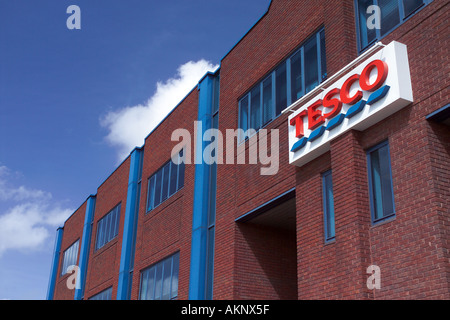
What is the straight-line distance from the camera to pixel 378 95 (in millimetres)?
11094

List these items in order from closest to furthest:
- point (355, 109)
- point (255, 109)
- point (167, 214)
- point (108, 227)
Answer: point (355, 109)
point (255, 109)
point (167, 214)
point (108, 227)

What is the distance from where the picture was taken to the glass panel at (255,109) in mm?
16569

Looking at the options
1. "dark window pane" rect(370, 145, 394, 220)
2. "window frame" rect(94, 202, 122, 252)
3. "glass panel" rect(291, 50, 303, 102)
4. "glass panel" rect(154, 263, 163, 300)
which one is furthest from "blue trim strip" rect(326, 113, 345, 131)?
"window frame" rect(94, 202, 122, 252)

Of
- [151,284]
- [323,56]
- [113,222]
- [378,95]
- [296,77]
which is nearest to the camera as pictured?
[378,95]

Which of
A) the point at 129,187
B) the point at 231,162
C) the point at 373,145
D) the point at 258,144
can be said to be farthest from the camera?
the point at 129,187

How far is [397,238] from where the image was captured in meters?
10.4

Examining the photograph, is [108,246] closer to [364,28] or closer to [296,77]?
[296,77]

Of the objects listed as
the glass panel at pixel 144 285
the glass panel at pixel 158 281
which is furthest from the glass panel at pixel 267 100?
the glass panel at pixel 144 285

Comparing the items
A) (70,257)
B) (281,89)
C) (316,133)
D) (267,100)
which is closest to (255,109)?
(267,100)

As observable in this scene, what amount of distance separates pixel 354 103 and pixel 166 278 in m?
11.0

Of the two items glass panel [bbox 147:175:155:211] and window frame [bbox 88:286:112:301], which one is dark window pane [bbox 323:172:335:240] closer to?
glass panel [bbox 147:175:155:211]
